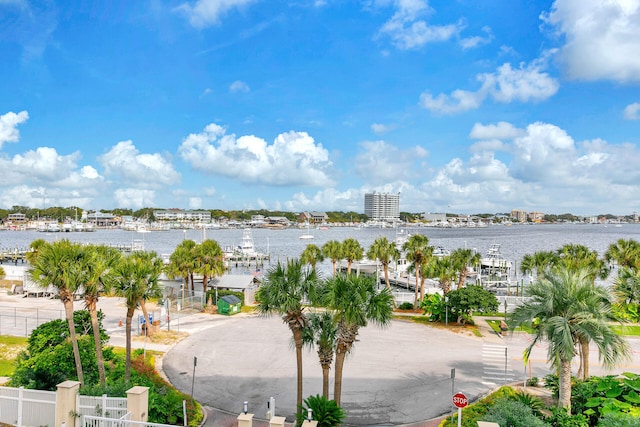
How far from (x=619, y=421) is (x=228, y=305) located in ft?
96.1

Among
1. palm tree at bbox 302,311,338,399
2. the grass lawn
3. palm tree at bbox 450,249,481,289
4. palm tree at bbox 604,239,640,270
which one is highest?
palm tree at bbox 604,239,640,270

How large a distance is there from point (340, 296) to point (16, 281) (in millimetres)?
48993

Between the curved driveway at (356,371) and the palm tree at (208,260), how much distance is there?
29.2 feet

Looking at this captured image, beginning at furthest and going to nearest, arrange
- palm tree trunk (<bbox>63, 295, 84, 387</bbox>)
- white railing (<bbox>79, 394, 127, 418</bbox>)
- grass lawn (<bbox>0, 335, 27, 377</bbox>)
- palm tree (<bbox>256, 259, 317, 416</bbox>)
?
grass lawn (<bbox>0, 335, 27, 377</bbox>) → palm tree trunk (<bbox>63, 295, 84, 387</bbox>) → palm tree (<bbox>256, 259, 317, 416</bbox>) → white railing (<bbox>79, 394, 127, 418</bbox>)

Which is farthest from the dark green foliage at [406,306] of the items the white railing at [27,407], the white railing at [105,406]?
the white railing at [27,407]

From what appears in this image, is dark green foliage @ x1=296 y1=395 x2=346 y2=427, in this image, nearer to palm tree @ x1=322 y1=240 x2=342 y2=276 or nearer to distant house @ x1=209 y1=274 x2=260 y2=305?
distant house @ x1=209 y1=274 x2=260 y2=305

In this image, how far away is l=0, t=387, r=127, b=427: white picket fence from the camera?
1116 cm

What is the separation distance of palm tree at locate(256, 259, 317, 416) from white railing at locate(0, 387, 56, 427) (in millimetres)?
6507

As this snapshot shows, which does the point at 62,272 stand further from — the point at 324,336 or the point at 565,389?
the point at 565,389

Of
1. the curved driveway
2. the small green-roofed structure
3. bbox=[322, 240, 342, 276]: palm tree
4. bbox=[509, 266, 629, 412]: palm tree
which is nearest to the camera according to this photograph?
bbox=[509, 266, 629, 412]: palm tree

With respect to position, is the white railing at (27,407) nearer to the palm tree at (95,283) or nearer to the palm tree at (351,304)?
the palm tree at (95,283)

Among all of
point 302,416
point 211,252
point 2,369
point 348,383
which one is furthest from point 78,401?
point 211,252

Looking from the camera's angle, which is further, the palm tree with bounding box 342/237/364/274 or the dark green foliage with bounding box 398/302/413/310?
the palm tree with bounding box 342/237/364/274

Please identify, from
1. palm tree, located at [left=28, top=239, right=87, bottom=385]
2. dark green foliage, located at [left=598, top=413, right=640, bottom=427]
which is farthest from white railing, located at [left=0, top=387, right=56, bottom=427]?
dark green foliage, located at [left=598, top=413, right=640, bottom=427]
